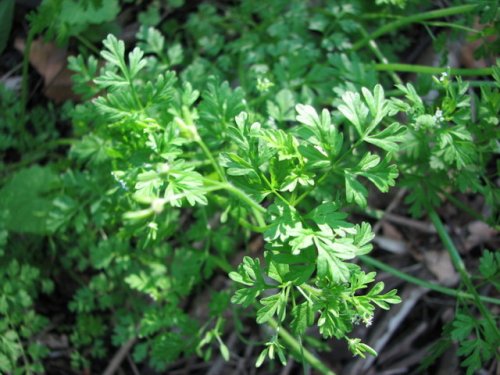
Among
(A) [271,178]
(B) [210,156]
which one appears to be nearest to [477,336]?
(A) [271,178]

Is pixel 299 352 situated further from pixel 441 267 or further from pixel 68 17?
pixel 68 17

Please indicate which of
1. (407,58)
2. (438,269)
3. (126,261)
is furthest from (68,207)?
(407,58)

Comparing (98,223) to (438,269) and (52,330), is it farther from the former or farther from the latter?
(438,269)

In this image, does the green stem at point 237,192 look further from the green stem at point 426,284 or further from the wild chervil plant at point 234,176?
the green stem at point 426,284

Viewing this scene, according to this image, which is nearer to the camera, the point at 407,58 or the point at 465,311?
the point at 465,311

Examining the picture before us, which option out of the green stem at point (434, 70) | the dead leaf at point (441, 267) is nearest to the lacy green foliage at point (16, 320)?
the green stem at point (434, 70)

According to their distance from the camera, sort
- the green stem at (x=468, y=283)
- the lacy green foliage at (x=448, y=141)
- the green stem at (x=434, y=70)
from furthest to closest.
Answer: the green stem at (x=434, y=70)
the green stem at (x=468, y=283)
the lacy green foliage at (x=448, y=141)

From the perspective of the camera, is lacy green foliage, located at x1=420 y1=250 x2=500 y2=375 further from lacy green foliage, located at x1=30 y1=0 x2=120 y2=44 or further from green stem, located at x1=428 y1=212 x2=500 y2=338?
lacy green foliage, located at x1=30 y1=0 x2=120 y2=44
